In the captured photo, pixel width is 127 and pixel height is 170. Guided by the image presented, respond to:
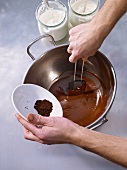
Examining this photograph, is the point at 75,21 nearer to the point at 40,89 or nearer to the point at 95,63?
the point at 95,63

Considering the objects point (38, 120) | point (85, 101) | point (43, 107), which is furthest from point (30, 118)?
point (85, 101)

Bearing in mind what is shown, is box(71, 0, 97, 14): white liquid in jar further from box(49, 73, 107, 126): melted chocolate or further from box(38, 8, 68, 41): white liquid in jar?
box(49, 73, 107, 126): melted chocolate

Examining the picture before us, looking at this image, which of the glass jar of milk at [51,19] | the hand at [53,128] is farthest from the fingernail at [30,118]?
the glass jar of milk at [51,19]

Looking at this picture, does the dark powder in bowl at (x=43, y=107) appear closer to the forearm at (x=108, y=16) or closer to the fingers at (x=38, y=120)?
the fingers at (x=38, y=120)

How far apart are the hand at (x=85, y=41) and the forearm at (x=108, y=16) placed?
0.5 inches

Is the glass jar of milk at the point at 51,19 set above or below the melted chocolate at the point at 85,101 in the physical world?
above

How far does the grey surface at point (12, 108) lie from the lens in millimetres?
926

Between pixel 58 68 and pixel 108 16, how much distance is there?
0.80 ft

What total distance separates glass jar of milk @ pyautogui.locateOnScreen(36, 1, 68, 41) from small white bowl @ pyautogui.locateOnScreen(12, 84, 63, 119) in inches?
8.4

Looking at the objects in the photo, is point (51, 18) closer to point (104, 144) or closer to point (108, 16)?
point (108, 16)

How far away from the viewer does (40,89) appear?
0.92 metres

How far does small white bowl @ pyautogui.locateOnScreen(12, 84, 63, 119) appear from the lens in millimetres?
878

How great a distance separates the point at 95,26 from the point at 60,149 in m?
0.38

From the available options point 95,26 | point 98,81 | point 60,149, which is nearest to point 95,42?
point 95,26
